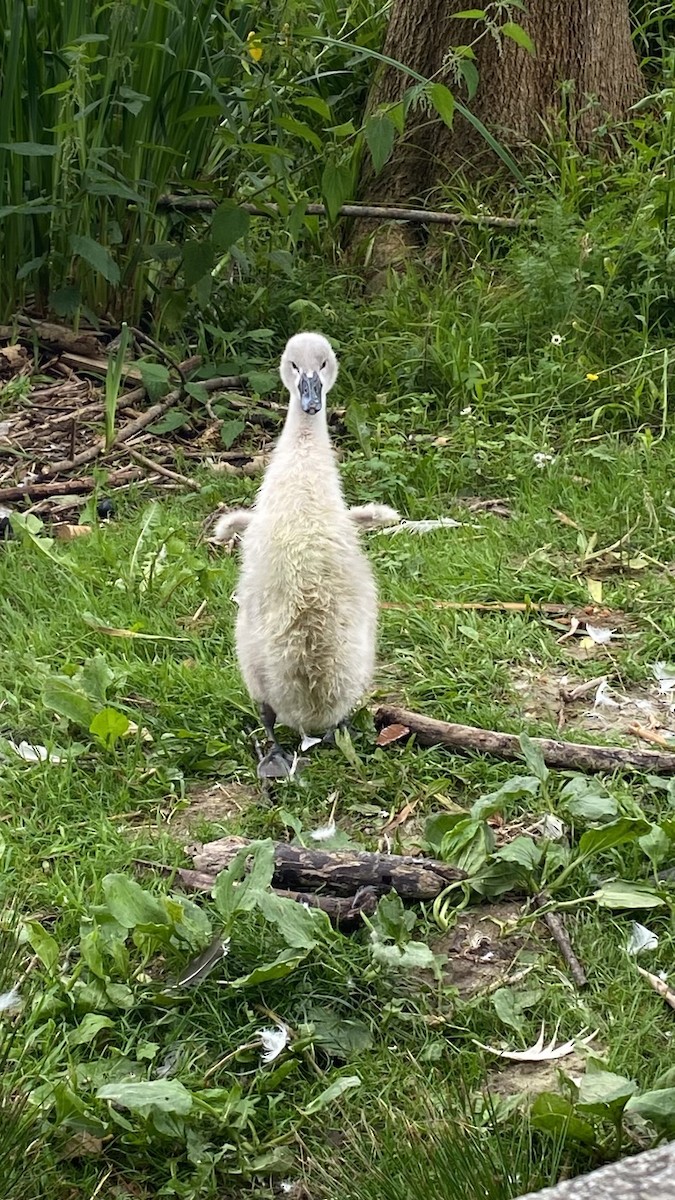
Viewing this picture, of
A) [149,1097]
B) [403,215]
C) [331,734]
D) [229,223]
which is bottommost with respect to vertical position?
[331,734]

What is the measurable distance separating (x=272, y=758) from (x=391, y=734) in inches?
12.0

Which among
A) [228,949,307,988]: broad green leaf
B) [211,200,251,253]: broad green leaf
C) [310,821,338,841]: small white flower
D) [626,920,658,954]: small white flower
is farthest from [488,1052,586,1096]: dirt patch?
[211,200,251,253]: broad green leaf

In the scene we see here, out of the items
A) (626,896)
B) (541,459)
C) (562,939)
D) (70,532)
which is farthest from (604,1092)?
(541,459)

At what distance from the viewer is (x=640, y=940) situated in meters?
2.59

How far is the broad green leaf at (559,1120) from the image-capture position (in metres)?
2.06

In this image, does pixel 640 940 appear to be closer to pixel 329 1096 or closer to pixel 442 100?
pixel 329 1096

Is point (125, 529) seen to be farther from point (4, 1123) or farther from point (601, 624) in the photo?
point (4, 1123)

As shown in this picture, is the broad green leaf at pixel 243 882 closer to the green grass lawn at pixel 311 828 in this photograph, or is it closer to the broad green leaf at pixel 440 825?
the green grass lawn at pixel 311 828

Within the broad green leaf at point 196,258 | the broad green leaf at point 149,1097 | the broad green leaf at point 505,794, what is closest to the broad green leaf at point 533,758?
the broad green leaf at point 505,794

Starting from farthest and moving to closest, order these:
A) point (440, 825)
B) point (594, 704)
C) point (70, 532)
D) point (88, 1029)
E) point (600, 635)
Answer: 1. point (70, 532)
2. point (600, 635)
3. point (594, 704)
4. point (440, 825)
5. point (88, 1029)

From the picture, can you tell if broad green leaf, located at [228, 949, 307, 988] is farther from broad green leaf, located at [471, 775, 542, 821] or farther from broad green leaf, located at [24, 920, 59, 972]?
broad green leaf, located at [471, 775, 542, 821]

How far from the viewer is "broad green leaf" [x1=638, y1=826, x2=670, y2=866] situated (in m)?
2.77

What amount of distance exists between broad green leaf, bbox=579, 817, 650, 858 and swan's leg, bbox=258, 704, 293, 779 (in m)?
0.77

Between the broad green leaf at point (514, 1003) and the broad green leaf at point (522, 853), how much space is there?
31 cm
